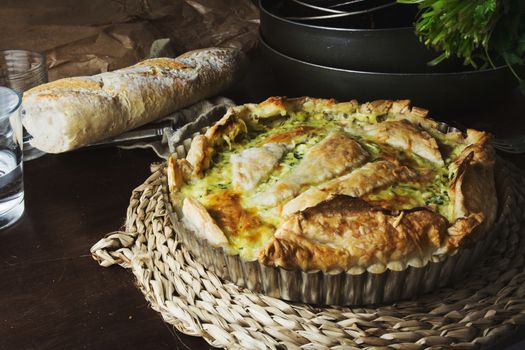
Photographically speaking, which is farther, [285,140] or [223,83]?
[223,83]

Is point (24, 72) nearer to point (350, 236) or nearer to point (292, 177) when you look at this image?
point (292, 177)

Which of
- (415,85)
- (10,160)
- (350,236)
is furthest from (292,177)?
(10,160)

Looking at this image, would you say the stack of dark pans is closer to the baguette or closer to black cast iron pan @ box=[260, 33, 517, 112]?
black cast iron pan @ box=[260, 33, 517, 112]

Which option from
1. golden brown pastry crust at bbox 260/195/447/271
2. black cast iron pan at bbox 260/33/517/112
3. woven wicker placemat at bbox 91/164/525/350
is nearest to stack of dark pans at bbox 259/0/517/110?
black cast iron pan at bbox 260/33/517/112

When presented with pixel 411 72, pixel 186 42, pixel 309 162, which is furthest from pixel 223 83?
pixel 309 162

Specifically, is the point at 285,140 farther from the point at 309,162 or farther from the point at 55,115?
the point at 55,115

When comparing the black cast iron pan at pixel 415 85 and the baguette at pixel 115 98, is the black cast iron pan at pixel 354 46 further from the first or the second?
the baguette at pixel 115 98
